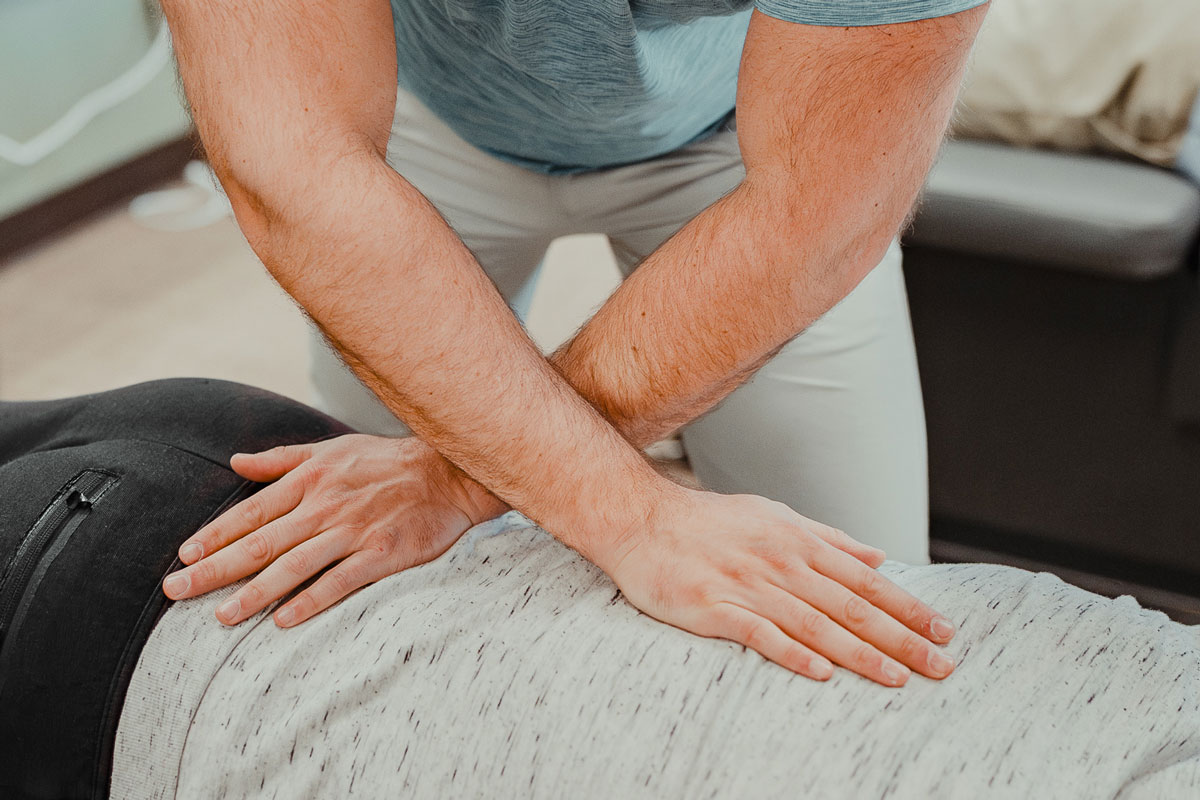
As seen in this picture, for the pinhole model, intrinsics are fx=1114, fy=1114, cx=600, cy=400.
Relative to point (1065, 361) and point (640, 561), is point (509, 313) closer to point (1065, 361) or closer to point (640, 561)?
point (640, 561)

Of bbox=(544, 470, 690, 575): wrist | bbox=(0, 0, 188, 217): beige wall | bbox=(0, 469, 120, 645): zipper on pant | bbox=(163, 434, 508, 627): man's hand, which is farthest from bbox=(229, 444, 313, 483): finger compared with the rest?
bbox=(0, 0, 188, 217): beige wall

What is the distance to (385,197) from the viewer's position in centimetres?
102

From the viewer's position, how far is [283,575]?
0.93m

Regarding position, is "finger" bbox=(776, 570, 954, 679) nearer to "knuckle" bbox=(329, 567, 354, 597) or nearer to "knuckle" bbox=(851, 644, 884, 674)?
"knuckle" bbox=(851, 644, 884, 674)

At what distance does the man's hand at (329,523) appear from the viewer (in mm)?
909

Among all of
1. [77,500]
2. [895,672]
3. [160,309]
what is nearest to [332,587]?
[77,500]

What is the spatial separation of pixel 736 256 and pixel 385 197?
33cm

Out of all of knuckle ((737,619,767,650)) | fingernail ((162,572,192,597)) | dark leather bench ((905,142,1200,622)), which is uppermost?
fingernail ((162,572,192,597))

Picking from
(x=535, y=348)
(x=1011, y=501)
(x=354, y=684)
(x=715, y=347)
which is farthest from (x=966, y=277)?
(x=354, y=684)

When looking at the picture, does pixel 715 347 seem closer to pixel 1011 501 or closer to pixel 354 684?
pixel 354 684

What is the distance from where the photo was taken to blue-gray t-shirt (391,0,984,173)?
1.13m

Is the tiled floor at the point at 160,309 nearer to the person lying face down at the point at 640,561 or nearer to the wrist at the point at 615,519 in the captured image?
the person lying face down at the point at 640,561

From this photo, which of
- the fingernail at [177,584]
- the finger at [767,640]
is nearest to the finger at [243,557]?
the fingernail at [177,584]

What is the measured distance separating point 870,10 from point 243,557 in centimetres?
67
